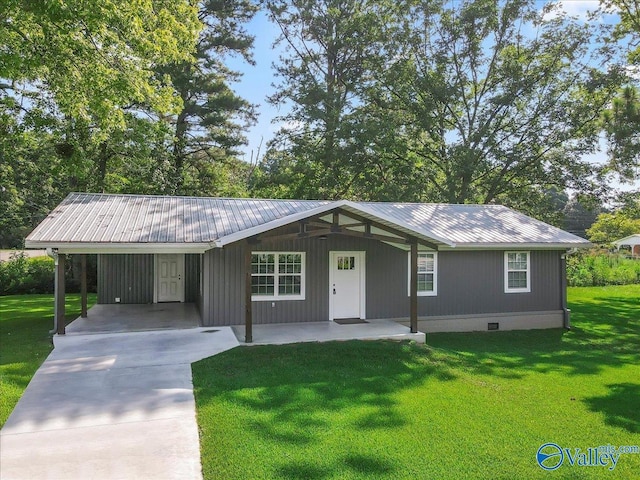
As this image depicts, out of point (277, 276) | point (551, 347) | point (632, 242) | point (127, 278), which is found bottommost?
point (551, 347)

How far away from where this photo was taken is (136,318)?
1144cm

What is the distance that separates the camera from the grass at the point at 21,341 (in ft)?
20.7

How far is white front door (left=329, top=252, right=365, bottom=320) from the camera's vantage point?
36.9 feet

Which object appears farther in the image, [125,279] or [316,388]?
[125,279]

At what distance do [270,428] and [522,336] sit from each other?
28.8 feet

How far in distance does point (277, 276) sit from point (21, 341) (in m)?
5.74

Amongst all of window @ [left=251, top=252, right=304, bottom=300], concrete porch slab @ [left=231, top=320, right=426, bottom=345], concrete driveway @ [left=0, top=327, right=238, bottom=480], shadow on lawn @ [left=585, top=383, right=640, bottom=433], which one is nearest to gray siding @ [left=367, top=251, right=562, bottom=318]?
concrete porch slab @ [left=231, top=320, right=426, bottom=345]

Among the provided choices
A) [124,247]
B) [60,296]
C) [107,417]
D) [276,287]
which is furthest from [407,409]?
[60,296]

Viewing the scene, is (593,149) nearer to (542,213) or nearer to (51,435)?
(542,213)

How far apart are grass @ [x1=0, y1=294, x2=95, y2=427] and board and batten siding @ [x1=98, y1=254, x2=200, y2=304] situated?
1.22m

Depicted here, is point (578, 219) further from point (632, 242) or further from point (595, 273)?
point (595, 273)

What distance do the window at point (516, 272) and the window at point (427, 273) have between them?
2230 millimetres

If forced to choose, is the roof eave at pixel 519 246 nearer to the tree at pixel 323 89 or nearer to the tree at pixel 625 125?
the tree at pixel 625 125

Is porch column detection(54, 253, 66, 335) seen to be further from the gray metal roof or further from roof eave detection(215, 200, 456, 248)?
roof eave detection(215, 200, 456, 248)
